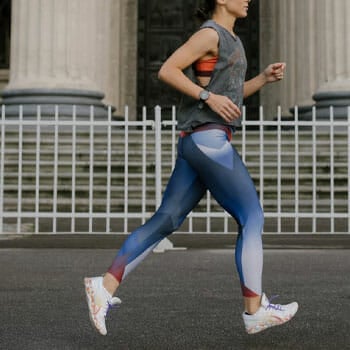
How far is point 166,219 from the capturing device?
4.13m

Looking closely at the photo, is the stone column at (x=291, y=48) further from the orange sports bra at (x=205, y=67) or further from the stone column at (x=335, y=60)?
the orange sports bra at (x=205, y=67)

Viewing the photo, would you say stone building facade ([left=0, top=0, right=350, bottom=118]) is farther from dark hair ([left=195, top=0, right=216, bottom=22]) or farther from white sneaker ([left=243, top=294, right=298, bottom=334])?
white sneaker ([left=243, top=294, right=298, bottom=334])

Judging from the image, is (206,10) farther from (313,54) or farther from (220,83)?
(313,54)

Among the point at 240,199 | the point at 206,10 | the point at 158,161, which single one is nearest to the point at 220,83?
the point at 206,10

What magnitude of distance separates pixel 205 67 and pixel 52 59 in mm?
12079

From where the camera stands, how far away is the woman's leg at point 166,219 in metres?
4.10

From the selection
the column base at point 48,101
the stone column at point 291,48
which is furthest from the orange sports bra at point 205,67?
the stone column at point 291,48

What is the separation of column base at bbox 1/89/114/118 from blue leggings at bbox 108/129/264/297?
11.5 meters

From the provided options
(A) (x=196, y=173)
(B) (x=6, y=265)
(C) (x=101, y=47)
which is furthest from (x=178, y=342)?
(C) (x=101, y=47)

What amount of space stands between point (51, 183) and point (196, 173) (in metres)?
9.76

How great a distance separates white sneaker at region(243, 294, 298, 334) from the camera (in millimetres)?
3934

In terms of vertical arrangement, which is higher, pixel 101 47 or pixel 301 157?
pixel 101 47

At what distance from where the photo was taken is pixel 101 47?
1752 cm

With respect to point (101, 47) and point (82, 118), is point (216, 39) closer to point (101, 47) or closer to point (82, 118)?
point (82, 118)
